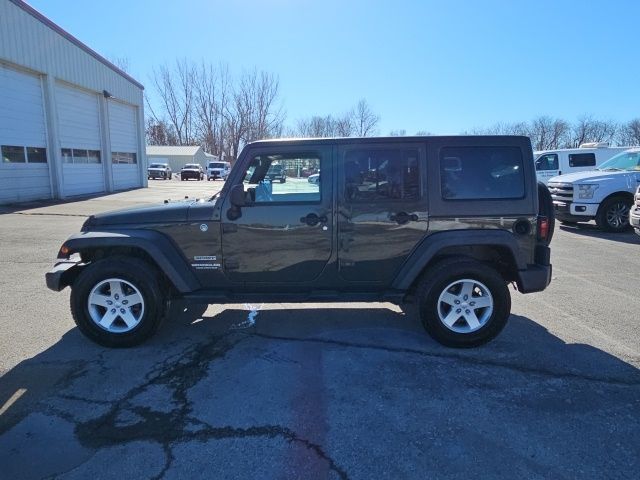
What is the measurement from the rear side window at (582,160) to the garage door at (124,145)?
71.1 feet

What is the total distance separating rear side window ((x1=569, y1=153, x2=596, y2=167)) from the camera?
16.0 meters

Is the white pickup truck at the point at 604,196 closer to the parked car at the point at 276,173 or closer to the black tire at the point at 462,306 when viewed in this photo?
the black tire at the point at 462,306

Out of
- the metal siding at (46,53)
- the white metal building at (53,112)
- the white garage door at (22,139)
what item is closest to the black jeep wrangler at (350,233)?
the white garage door at (22,139)

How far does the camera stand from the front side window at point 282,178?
4.16m

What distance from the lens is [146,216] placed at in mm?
4168

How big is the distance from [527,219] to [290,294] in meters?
2.29

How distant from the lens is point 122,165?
25.7 meters

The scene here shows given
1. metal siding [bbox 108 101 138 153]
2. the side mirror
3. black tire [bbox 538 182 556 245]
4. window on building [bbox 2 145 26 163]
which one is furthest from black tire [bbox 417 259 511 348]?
metal siding [bbox 108 101 138 153]

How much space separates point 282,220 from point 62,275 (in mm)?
2091

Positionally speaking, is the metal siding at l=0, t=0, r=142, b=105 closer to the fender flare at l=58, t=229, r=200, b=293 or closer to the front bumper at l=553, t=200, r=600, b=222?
the fender flare at l=58, t=229, r=200, b=293

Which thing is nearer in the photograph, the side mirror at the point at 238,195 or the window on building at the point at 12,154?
the side mirror at the point at 238,195

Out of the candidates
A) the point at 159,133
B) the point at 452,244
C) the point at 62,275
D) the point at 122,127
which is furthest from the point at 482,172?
the point at 159,133

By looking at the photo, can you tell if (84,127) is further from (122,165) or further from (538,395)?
(538,395)

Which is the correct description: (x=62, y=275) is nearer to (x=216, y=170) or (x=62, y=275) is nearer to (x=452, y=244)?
(x=452, y=244)
